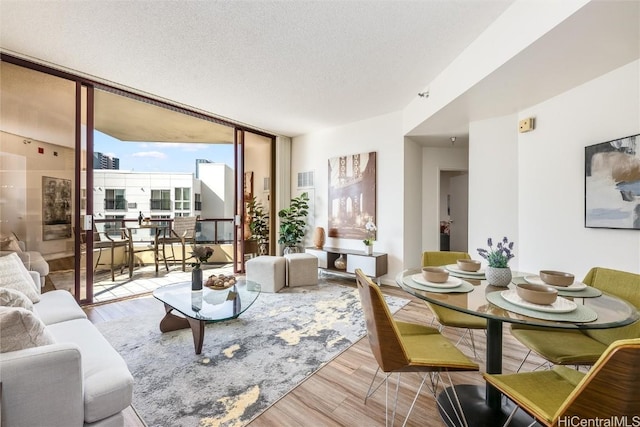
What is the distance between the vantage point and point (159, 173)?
35.3 feet

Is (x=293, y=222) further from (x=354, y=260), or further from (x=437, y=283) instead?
(x=437, y=283)

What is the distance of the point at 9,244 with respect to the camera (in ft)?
9.52

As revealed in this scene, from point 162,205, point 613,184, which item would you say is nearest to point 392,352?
point 613,184

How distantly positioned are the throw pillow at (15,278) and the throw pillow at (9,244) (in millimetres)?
1029

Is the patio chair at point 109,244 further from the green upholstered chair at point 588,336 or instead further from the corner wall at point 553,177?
the corner wall at point 553,177

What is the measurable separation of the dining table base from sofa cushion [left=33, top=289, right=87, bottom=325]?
2649 mm

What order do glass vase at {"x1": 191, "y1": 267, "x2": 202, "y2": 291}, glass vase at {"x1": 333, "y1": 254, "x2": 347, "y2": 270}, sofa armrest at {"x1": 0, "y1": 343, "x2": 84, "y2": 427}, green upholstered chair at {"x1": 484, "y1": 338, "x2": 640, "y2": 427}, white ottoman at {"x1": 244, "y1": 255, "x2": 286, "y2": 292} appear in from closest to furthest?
1. green upholstered chair at {"x1": 484, "y1": 338, "x2": 640, "y2": 427}
2. sofa armrest at {"x1": 0, "y1": 343, "x2": 84, "y2": 427}
3. glass vase at {"x1": 191, "y1": 267, "x2": 202, "y2": 291}
4. white ottoman at {"x1": 244, "y1": 255, "x2": 286, "y2": 292}
5. glass vase at {"x1": 333, "y1": 254, "x2": 347, "y2": 270}

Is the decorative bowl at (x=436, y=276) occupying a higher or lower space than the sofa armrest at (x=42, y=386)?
higher

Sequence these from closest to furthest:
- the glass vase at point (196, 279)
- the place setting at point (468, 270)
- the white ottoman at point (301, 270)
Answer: the place setting at point (468, 270) → the glass vase at point (196, 279) → the white ottoman at point (301, 270)

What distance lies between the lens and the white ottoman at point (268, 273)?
3930mm

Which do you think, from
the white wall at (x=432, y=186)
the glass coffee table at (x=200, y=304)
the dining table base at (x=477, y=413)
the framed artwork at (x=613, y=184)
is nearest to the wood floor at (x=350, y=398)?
the dining table base at (x=477, y=413)

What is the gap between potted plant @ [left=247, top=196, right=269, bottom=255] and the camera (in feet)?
18.7

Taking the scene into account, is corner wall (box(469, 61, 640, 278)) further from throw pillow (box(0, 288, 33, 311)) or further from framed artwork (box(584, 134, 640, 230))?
throw pillow (box(0, 288, 33, 311))

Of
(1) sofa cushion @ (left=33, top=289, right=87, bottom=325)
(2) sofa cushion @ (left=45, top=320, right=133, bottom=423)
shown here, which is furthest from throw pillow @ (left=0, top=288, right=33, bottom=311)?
(2) sofa cushion @ (left=45, top=320, right=133, bottom=423)
